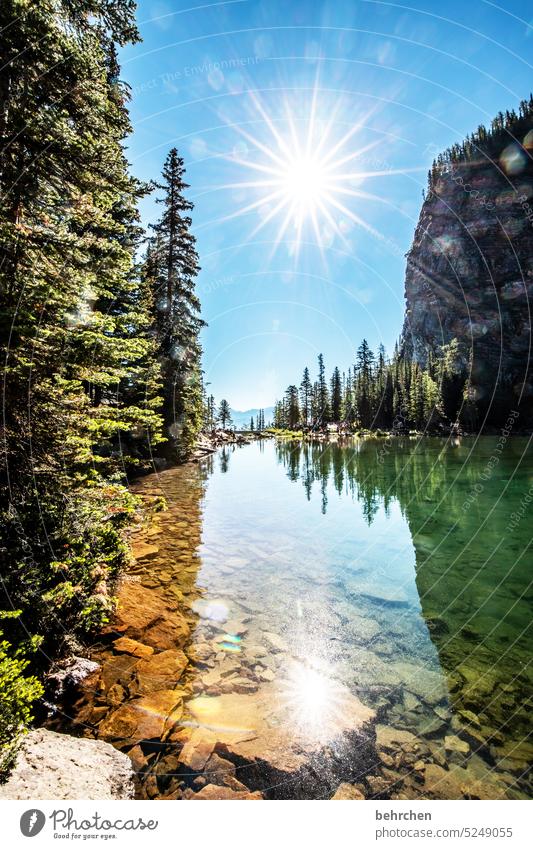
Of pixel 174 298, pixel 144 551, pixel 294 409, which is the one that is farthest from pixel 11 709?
pixel 294 409

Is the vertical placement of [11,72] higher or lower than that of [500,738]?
higher

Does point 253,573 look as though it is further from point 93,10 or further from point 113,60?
point 113,60

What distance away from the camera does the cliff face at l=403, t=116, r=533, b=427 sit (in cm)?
8206

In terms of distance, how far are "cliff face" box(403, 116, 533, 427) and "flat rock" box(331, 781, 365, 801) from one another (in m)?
85.2

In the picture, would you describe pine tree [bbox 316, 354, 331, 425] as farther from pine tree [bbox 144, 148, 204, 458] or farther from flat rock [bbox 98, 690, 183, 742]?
flat rock [bbox 98, 690, 183, 742]

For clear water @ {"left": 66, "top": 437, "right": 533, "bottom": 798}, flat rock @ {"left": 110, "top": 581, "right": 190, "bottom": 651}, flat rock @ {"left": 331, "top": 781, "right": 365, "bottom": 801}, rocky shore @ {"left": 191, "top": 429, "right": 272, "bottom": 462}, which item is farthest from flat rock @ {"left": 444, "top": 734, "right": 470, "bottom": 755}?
rocky shore @ {"left": 191, "top": 429, "right": 272, "bottom": 462}

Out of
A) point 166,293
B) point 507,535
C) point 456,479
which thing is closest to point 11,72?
point 507,535

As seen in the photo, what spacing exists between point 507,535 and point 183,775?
12.2 metres

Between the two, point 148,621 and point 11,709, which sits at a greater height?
point 11,709

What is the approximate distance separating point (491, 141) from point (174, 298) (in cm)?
14822

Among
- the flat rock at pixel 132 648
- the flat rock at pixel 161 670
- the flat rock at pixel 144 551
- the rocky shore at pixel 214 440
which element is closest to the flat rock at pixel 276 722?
the flat rock at pixel 161 670

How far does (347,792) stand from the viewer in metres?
3.46

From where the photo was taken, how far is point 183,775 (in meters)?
3.46

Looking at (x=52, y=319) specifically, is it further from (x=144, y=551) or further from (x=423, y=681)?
(x=423, y=681)
